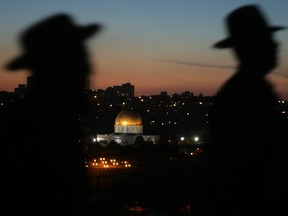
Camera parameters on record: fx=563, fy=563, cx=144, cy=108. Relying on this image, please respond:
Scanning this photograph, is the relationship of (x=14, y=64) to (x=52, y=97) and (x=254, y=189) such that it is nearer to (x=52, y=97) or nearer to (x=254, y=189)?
(x=52, y=97)

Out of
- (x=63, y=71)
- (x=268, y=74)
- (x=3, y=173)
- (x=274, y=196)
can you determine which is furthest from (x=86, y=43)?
(x=274, y=196)

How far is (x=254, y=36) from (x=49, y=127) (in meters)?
1.47

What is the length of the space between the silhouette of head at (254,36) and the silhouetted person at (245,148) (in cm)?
9

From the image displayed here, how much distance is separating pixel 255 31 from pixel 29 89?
4.93ft

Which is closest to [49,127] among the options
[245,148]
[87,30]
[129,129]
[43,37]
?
[43,37]

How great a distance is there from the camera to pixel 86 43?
3543 mm

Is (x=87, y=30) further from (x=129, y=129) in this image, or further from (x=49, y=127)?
(x=129, y=129)

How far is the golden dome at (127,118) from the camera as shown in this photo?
98.6 meters

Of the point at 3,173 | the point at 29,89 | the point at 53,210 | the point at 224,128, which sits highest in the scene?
the point at 29,89

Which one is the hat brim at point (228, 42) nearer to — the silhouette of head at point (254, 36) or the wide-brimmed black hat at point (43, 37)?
the silhouette of head at point (254, 36)

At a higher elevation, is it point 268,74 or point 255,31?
point 255,31

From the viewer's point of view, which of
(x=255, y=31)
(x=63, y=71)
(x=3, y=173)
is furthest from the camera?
(x=255, y=31)

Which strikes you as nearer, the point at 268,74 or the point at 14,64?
the point at 14,64

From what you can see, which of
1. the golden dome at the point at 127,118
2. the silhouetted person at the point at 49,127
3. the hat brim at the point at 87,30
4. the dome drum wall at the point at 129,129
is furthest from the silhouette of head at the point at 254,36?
the golden dome at the point at 127,118
